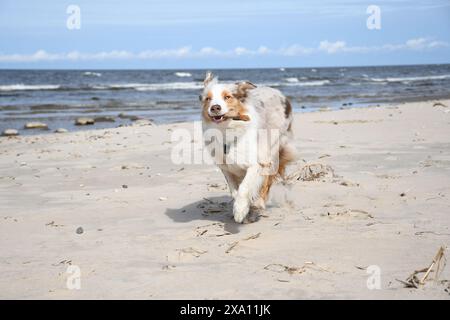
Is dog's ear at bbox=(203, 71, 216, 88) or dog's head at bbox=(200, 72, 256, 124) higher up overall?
dog's ear at bbox=(203, 71, 216, 88)

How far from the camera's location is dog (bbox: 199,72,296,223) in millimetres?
4945

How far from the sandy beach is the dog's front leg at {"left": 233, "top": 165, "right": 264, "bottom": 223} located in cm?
17

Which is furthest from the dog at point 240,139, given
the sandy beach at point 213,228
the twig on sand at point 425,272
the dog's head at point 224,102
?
the twig on sand at point 425,272

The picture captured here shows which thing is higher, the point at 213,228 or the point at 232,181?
the point at 232,181

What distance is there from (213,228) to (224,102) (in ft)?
3.84

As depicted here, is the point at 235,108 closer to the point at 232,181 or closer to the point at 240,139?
the point at 240,139

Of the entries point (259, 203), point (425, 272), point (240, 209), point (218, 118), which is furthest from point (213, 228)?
point (425, 272)

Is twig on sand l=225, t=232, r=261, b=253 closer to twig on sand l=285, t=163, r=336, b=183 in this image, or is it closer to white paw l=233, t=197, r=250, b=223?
white paw l=233, t=197, r=250, b=223

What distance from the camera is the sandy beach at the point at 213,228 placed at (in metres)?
3.45

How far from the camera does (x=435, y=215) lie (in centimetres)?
487

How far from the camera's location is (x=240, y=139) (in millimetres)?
5039

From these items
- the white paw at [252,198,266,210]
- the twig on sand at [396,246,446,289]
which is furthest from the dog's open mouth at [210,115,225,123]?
the twig on sand at [396,246,446,289]

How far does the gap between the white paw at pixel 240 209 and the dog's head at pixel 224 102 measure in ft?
2.46

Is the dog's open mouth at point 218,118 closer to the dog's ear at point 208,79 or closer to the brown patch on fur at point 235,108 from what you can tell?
the brown patch on fur at point 235,108
